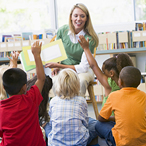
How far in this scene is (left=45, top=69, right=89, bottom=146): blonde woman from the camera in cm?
146

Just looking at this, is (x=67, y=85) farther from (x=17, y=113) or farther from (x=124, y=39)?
(x=124, y=39)

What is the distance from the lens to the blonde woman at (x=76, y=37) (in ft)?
6.72

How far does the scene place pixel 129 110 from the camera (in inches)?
50.3

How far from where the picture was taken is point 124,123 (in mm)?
1288

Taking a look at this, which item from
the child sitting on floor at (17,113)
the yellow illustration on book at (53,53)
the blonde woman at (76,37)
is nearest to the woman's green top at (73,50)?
the blonde woman at (76,37)

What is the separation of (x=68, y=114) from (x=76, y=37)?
3.14 feet

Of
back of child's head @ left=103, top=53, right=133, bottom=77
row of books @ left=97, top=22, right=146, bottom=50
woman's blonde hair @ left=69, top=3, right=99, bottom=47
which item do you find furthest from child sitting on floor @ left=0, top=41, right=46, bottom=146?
row of books @ left=97, top=22, right=146, bottom=50

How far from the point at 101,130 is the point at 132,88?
441 mm

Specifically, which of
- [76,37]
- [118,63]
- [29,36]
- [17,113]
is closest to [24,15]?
[29,36]

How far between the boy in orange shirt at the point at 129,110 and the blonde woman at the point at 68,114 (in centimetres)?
25

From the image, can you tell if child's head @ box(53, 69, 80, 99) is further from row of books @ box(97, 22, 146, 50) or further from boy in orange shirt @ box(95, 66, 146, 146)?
row of books @ box(97, 22, 146, 50)

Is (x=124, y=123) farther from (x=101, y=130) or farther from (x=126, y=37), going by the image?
(x=126, y=37)

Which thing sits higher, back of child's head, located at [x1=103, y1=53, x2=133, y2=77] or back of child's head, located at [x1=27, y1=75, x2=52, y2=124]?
back of child's head, located at [x1=103, y1=53, x2=133, y2=77]

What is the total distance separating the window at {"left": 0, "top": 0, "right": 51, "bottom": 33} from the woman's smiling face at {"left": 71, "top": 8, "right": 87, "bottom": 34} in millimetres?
2088
